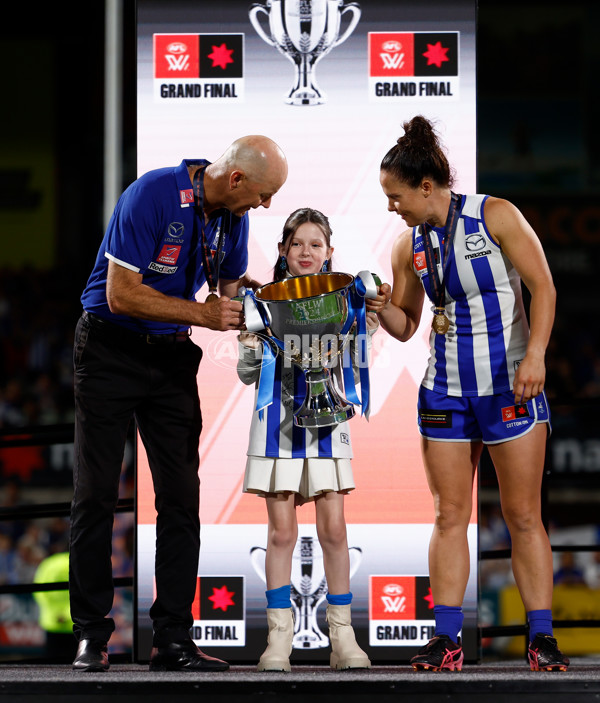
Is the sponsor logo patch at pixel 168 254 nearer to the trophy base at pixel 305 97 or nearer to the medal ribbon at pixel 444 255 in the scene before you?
the medal ribbon at pixel 444 255

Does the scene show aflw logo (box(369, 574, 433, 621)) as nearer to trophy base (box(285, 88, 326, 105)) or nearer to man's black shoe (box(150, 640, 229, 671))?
man's black shoe (box(150, 640, 229, 671))

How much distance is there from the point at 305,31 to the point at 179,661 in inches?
80.8

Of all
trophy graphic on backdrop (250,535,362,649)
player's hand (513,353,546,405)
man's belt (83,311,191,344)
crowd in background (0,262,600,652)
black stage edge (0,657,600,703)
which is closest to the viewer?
black stage edge (0,657,600,703)

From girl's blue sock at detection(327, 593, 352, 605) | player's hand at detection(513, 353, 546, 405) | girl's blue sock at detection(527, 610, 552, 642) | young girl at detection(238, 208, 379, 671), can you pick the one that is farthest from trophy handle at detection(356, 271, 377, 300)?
girl's blue sock at detection(527, 610, 552, 642)

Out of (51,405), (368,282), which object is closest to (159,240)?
(368,282)

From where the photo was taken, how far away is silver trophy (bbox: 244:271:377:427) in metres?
2.46

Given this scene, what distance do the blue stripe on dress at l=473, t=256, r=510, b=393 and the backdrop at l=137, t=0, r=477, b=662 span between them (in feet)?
1.79

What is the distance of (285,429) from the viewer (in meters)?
2.62

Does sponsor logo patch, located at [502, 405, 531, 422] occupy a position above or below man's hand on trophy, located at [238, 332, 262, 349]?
below

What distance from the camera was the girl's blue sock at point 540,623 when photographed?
248 centimetres

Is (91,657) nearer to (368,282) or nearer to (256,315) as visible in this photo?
(256,315)

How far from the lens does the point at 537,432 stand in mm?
2521

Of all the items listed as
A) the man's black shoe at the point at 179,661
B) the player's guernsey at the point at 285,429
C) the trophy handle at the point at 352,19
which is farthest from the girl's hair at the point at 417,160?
the man's black shoe at the point at 179,661

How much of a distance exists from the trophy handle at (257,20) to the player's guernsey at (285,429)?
1164 millimetres
